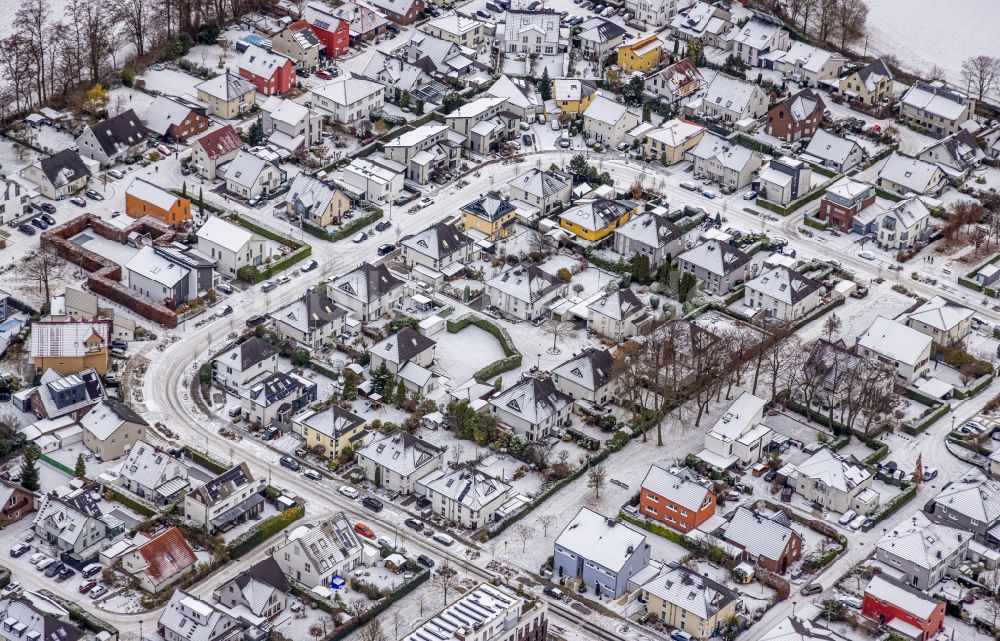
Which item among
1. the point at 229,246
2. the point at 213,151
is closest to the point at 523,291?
the point at 229,246

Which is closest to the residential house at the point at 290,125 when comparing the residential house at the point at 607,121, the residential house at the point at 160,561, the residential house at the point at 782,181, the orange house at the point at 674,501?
the residential house at the point at 607,121

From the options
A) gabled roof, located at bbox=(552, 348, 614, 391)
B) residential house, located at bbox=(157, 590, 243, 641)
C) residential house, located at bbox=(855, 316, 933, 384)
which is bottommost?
residential house, located at bbox=(157, 590, 243, 641)

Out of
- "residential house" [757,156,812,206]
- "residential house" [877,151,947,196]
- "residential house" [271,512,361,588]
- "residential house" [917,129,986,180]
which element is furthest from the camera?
"residential house" [917,129,986,180]

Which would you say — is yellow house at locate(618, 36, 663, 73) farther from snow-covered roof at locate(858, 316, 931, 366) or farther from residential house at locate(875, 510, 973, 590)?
residential house at locate(875, 510, 973, 590)

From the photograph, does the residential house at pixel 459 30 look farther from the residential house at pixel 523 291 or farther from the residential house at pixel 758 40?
the residential house at pixel 523 291

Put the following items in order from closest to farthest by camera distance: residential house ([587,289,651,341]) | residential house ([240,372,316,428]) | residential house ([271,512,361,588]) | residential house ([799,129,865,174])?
residential house ([271,512,361,588]), residential house ([240,372,316,428]), residential house ([587,289,651,341]), residential house ([799,129,865,174])

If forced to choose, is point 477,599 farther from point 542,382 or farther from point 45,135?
point 45,135

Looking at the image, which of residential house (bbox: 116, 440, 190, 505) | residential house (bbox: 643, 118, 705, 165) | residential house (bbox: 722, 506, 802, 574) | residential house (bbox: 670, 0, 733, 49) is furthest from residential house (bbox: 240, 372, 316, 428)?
residential house (bbox: 670, 0, 733, 49)
